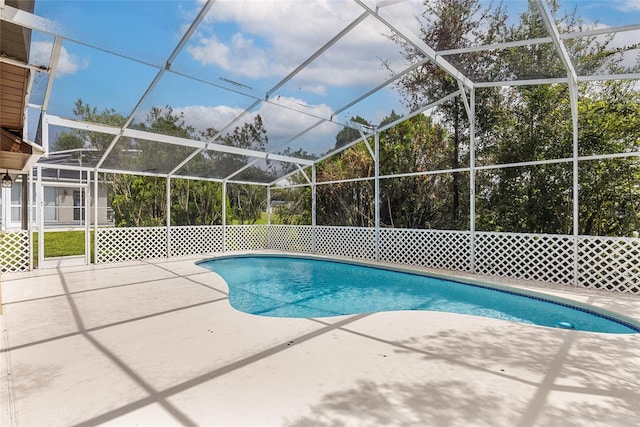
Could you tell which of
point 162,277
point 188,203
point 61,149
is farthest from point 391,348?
point 188,203

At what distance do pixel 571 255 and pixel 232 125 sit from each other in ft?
24.9

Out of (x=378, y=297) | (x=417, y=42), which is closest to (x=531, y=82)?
(x=417, y=42)

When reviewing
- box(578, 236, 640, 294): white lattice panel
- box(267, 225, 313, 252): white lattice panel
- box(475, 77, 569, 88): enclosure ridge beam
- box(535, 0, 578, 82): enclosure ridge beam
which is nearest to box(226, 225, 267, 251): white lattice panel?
box(267, 225, 313, 252): white lattice panel

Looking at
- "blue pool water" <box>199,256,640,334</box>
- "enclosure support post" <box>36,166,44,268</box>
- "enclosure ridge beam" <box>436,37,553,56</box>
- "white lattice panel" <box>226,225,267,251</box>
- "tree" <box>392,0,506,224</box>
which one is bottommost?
"blue pool water" <box>199,256,640,334</box>

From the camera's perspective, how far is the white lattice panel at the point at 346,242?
9.97 metres

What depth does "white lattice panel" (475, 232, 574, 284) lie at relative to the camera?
21.8ft

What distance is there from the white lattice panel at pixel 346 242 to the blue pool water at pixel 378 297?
0.86 metres

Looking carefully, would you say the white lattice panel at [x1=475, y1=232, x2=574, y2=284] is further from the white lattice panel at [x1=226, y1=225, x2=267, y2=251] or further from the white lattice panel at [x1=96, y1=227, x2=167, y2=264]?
the white lattice panel at [x1=96, y1=227, x2=167, y2=264]

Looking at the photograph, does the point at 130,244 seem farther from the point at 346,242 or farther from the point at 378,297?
the point at 378,297

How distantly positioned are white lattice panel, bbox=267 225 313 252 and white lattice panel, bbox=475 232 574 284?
5647 mm

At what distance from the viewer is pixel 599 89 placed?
7039 millimetres

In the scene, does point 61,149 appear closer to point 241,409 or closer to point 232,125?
point 232,125

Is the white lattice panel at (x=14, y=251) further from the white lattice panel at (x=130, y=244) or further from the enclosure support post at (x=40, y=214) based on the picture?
the white lattice panel at (x=130, y=244)

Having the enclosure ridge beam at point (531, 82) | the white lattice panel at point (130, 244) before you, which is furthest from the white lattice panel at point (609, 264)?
the white lattice panel at point (130, 244)
